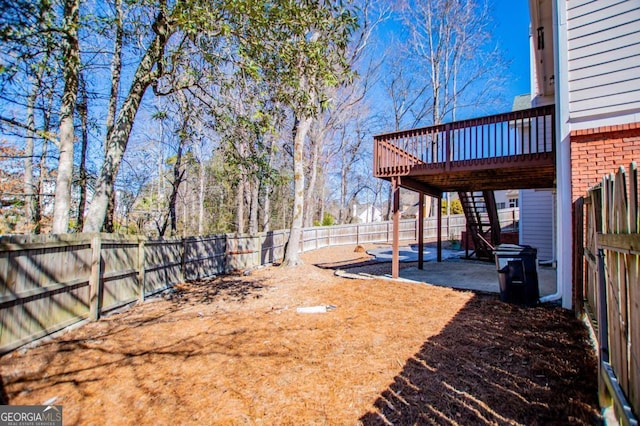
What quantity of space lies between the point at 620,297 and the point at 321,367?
7.84 ft

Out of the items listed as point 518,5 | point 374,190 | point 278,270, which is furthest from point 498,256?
point 374,190

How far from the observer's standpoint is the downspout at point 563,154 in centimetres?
480

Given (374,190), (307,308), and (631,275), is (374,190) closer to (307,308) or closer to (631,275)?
(307,308)

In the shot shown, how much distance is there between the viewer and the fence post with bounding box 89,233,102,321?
4.60 metres

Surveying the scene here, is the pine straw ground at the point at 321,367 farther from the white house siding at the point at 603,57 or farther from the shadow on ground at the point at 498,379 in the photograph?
the white house siding at the point at 603,57

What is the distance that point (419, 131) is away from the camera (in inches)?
285

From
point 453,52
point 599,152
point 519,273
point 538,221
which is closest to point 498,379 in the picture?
point 519,273

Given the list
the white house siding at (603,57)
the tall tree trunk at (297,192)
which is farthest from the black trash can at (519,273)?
the tall tree trunk at (297,192)

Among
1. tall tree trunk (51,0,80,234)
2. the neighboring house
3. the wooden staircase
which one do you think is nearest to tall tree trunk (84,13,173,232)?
tall tree trunk (51,0,80,234)

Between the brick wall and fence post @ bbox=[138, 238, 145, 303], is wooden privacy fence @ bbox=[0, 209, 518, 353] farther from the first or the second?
the brick wall

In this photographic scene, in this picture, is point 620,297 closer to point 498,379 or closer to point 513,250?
point 498,379

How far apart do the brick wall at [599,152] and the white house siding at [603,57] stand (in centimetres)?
27

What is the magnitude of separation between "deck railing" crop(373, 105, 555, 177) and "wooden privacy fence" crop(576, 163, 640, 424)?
158 inches

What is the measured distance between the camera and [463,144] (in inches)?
260
